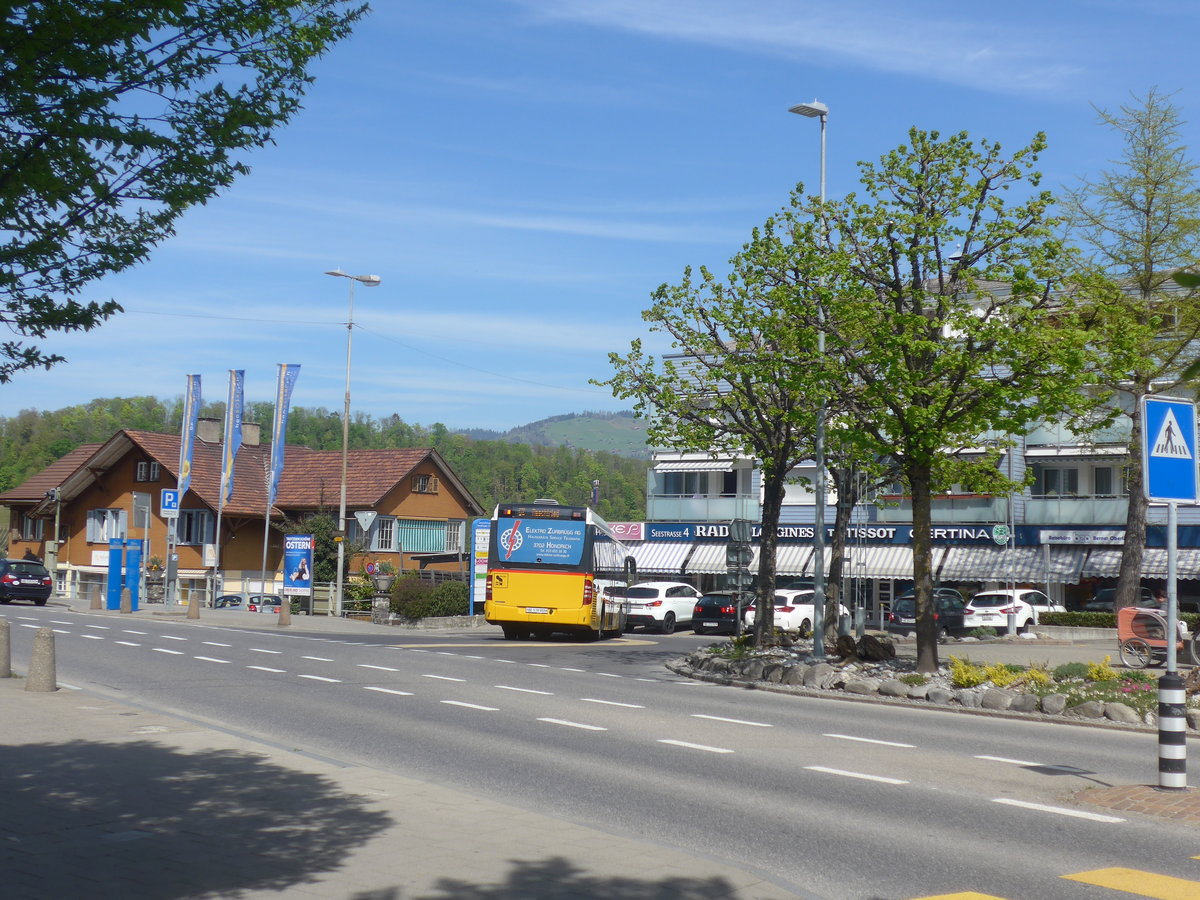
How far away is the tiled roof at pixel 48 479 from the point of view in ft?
Result: 224

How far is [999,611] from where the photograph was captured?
3825 cm

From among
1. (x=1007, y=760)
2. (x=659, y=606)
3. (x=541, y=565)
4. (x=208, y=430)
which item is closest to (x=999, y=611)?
(x=659, y=606)

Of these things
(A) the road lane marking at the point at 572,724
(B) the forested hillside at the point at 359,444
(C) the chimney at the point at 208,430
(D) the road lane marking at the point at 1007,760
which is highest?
(B) the forested hillside at the point at 359,444

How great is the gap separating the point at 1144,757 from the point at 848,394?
9.05m

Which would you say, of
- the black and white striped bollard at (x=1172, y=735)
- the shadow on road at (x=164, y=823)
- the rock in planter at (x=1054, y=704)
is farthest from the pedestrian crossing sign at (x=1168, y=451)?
the shadow on road at (x=164, y=823)

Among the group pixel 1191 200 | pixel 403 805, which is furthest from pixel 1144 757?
pixel 1191 200

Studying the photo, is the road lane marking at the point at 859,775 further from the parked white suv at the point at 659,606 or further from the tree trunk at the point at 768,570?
the parked white suv at the point at 659,606

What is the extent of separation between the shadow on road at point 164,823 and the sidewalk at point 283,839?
0.05ft

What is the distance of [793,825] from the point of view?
29.4ft

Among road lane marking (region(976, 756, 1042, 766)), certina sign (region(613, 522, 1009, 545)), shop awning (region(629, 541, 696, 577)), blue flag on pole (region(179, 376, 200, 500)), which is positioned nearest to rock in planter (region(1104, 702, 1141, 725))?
road lane marking (region(976, 756, 1042, 766))

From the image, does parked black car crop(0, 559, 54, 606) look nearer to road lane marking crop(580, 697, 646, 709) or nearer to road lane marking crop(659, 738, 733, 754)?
road lane marking crop(580, 697, 646, 709)

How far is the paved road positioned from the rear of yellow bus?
27.1 feet

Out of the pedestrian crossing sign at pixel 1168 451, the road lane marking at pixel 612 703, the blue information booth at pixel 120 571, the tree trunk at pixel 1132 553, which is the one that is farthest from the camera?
the blue information booth at pixel 120 571

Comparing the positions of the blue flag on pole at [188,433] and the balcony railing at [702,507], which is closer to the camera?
the blue flag on pole at [188,433]
